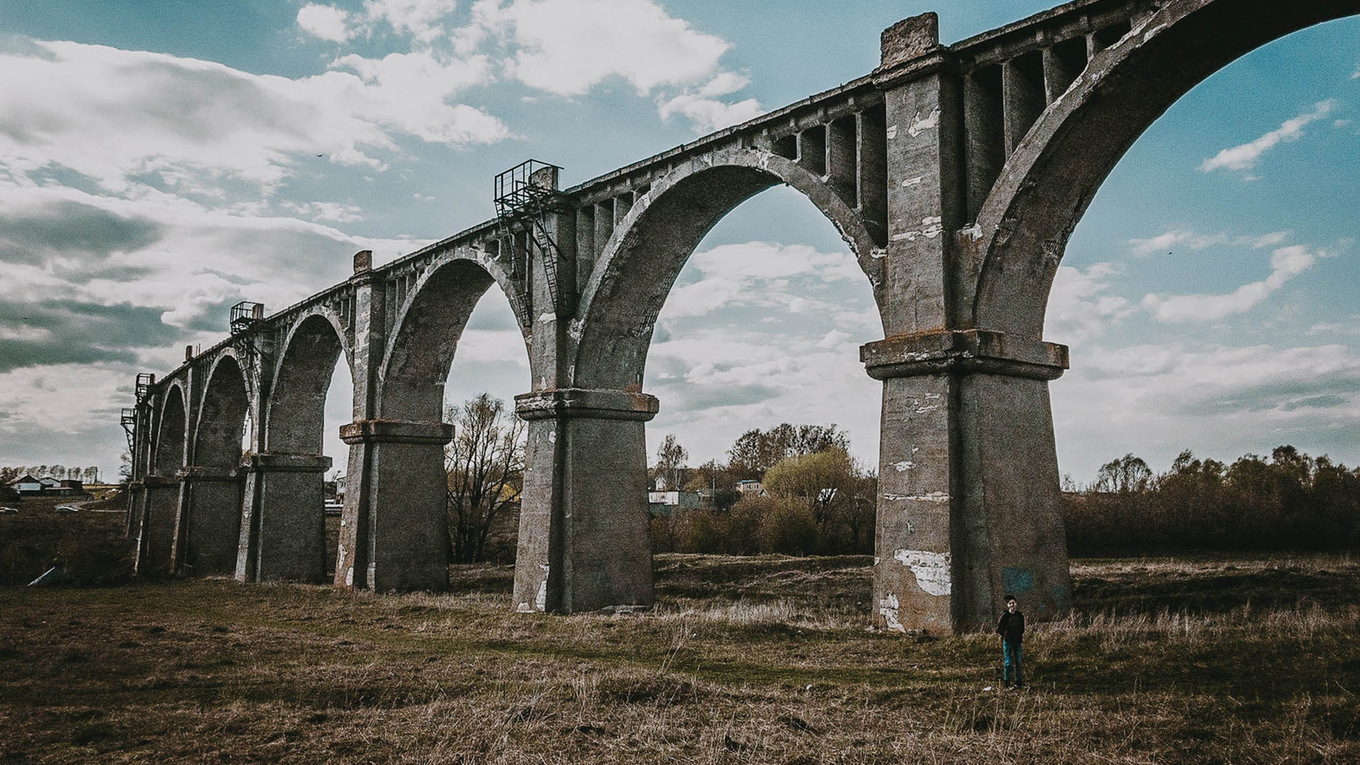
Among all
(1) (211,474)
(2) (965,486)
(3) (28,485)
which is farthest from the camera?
(3) (28,485)

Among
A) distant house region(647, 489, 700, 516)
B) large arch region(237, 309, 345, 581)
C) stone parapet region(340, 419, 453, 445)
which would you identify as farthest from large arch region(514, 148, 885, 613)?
distant house region(647, 489, 700, 516)

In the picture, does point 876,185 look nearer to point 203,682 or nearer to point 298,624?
point 203,682

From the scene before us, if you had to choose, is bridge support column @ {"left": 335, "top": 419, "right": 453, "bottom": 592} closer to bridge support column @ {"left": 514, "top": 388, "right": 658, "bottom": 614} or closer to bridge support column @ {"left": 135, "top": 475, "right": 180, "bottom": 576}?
bridge support column @ {"left": 514, "top": 388, "right": 658, "bottom": 614}

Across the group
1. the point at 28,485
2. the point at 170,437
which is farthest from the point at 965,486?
the point at 28,485

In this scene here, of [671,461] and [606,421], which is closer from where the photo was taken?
[606,421]

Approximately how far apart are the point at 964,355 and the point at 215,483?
91.7ft

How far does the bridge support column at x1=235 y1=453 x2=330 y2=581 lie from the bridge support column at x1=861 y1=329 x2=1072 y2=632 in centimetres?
1799

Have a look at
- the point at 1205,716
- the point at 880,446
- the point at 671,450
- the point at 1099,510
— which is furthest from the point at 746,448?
the point at 1205,716

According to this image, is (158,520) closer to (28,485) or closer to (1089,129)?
(1089,129)

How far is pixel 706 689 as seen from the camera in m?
7.40

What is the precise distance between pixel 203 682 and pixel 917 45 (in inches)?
381

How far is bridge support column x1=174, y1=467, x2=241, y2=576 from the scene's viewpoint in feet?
96.9

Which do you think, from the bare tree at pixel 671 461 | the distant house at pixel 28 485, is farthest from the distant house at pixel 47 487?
the bare tree at pixel 671 461

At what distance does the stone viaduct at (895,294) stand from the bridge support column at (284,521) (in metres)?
4.50
